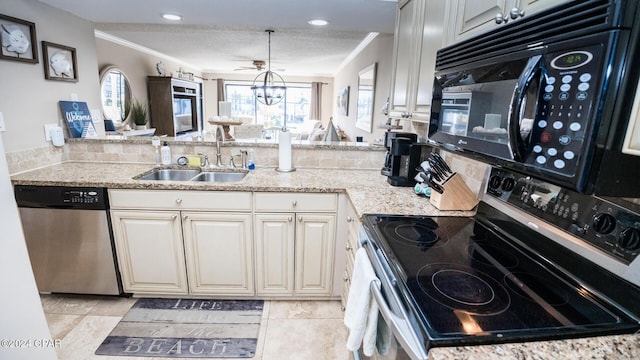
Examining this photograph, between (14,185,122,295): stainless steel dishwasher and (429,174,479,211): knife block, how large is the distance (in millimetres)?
1985

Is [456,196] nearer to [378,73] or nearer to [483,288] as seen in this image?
[483,288]

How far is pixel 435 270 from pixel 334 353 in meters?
1.11

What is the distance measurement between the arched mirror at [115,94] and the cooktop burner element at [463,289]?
4.80 meters

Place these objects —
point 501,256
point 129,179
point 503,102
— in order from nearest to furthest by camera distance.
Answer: point 503,102 → point 501,256 → point 129,179

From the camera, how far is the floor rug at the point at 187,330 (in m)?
1.78

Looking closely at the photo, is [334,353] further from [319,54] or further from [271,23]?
[319,54]

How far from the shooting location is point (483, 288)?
915 mm

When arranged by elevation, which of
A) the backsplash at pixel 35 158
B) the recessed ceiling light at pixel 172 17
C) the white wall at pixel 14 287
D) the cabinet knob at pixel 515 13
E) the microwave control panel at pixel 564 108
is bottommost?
the white wall at pixel 14 287

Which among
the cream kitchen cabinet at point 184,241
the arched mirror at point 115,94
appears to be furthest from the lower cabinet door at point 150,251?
the arched mirror at point 115,94

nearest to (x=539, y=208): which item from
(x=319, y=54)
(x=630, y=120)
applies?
(x=630, y=120)

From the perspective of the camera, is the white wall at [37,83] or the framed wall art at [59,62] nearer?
the white wall at [37,83]

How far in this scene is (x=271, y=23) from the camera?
2607 mm

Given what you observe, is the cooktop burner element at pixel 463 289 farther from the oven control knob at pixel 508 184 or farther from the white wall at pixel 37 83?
the white wall at pixel 37 83

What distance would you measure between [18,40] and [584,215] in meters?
3.04
